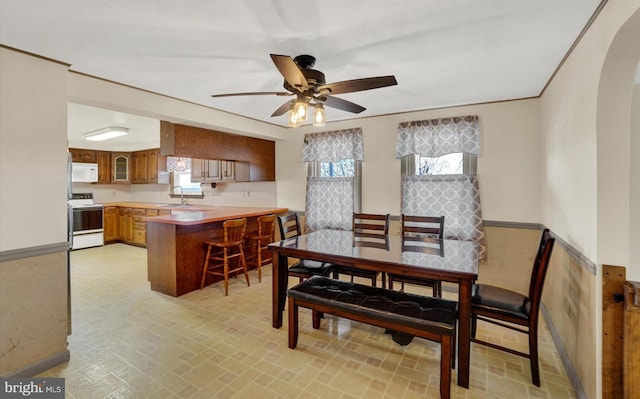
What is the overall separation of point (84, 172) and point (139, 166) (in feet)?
3.35

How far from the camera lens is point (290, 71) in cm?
178

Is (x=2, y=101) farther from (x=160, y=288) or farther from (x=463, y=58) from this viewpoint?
(x=463, y=58)

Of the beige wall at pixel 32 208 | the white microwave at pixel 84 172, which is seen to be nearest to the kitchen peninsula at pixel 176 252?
the beige wall at pixel 32 208

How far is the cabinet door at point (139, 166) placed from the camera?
6516mm

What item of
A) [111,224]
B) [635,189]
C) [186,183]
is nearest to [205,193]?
[186,183]

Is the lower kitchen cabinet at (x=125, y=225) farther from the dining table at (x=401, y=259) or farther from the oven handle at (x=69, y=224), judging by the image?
the dining table at (x=401, y=259)

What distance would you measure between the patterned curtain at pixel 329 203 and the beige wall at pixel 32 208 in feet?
9.73

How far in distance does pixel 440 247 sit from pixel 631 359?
1.24 meters

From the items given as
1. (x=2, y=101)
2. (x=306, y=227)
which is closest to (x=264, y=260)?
(x=306, y=227)

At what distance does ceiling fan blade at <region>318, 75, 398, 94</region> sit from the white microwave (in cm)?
650

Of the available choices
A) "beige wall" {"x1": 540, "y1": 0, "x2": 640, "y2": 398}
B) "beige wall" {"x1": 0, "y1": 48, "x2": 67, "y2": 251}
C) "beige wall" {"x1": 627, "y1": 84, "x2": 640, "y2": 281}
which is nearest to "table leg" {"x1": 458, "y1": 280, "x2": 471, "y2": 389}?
"beige wall" {"x1": 540, "y1": 0, "x2": 640, "y2": 398}

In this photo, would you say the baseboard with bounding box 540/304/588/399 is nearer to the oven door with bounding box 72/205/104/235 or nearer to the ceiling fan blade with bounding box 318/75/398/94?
Result: the ceiling fan blade with bounding box 318/75/398/94

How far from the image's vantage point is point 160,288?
3516 millimetres

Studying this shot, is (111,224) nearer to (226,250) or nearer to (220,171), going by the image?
(220,171)
